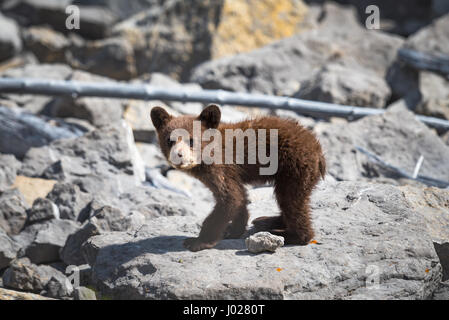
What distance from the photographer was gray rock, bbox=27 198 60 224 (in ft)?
19.5

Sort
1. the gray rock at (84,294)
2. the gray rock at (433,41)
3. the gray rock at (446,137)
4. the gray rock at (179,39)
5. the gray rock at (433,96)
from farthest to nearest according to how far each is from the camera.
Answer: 1. the gray rock at (179,39)
2. the gray rock at (433,41)
3. the gray rock at (433,96)
4. the gray rock at (446,137)
5. the gray rock at (84,294)

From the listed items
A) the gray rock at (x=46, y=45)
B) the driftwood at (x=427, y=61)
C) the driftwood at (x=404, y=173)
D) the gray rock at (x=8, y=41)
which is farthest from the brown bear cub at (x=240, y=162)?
the gray rock at (x=8, y=41)

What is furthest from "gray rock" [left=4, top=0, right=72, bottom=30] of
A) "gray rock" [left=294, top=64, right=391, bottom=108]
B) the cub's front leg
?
the cub's front leg

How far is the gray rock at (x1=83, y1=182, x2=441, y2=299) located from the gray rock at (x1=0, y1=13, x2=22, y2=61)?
11.5m

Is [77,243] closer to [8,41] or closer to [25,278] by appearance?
[25,278]

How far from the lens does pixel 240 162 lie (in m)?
4.49

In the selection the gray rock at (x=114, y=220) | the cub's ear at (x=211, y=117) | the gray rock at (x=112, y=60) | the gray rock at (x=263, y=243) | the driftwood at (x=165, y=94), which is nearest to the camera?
the gray rock at (x=263, y=243)

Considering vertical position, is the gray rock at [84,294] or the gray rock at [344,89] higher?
the gray rock at [344,89]

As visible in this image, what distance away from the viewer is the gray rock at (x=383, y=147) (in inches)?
269

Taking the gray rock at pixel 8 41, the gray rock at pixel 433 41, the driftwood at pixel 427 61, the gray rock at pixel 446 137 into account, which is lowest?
the gray rock at pixel 446 137

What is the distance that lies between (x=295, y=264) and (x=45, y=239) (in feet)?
9.99

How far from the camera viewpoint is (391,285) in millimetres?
3775

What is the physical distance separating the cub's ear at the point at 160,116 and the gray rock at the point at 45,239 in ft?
6.27

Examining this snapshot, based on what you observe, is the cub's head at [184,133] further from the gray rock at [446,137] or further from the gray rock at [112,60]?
the gray rock at [112,60]
